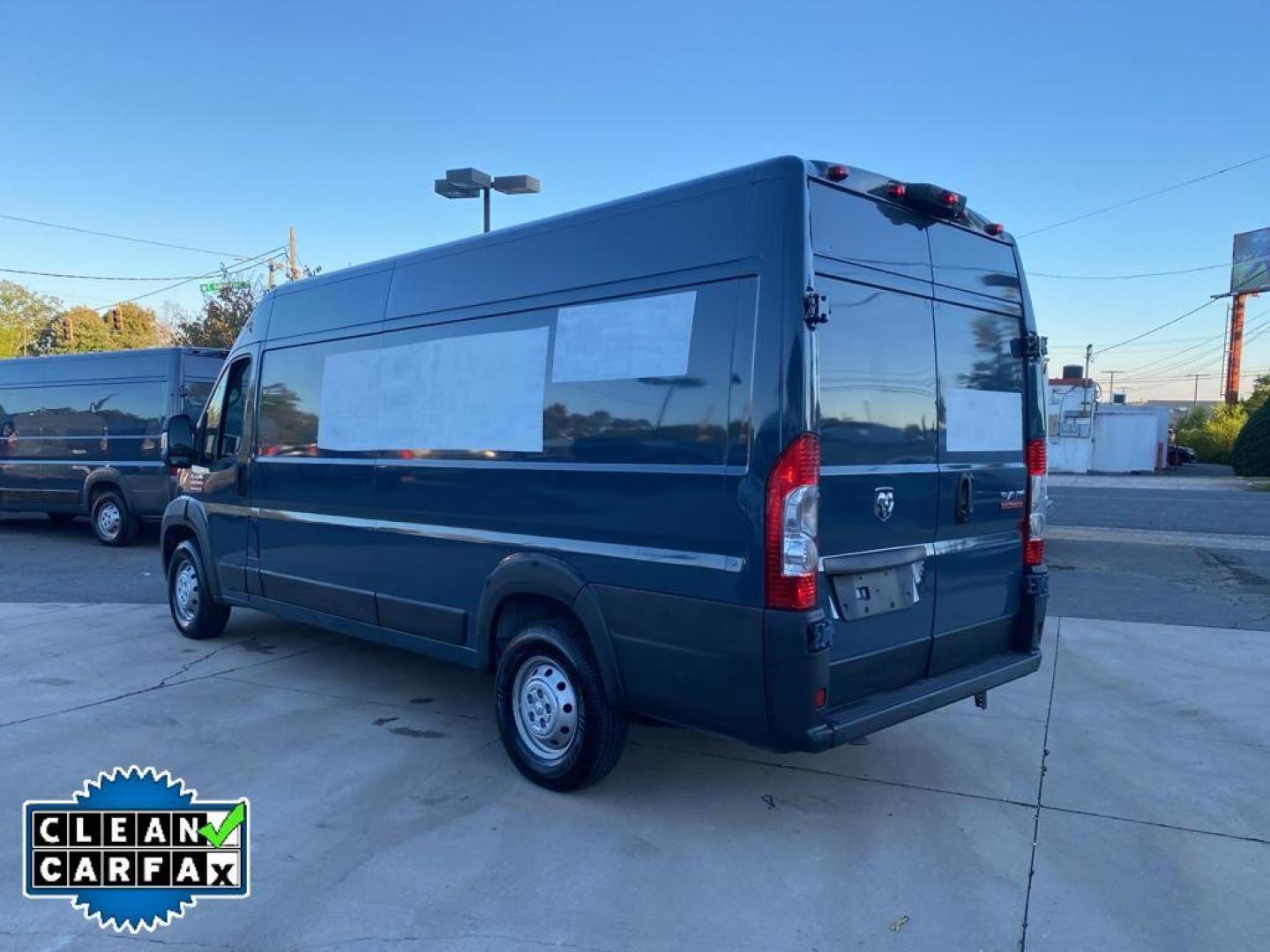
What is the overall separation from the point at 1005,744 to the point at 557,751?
8.34ft

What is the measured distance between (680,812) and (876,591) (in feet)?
4.53

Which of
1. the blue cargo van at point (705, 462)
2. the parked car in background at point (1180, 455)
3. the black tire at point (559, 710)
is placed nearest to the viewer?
the blue cargo van at point (705, 462)

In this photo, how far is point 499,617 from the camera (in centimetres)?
464

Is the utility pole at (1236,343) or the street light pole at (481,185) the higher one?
the utility pole at (1236,343)

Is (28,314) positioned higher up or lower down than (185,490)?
higher up

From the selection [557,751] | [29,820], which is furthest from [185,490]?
[557,751]

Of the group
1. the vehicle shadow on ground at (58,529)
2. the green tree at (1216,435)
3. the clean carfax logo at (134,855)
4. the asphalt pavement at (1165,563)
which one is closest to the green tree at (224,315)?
the vehicle shadow on ground at (58,529)

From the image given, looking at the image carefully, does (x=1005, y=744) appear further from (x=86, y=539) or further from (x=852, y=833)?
(x=86, y=539)

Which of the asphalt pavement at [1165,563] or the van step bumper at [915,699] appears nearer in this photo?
the van step bumper at [915,699]

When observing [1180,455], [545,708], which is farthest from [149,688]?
[1180,455]

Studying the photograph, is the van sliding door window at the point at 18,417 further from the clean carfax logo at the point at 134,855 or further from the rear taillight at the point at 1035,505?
the rear taillight at the point at 1035,505

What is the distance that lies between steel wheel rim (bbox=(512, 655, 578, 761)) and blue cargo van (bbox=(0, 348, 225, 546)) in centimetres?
935

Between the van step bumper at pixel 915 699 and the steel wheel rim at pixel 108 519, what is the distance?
12.5m

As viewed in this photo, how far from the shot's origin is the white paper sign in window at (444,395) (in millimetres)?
4469
